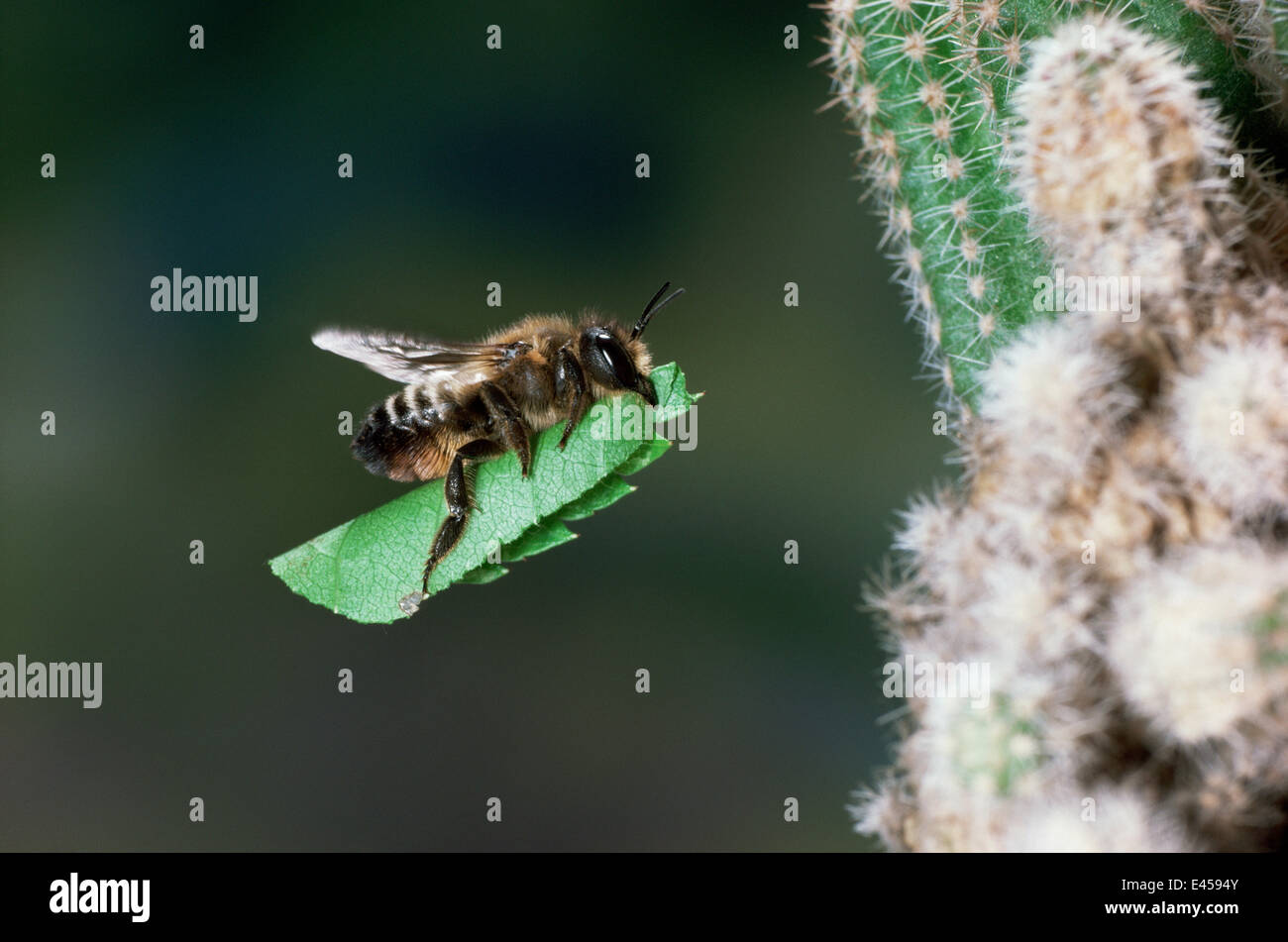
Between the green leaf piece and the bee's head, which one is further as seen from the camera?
the bee's head

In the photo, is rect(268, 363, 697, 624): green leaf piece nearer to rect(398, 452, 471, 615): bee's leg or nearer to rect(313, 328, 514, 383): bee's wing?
rect(398, 452, 471, 615): bee's leg

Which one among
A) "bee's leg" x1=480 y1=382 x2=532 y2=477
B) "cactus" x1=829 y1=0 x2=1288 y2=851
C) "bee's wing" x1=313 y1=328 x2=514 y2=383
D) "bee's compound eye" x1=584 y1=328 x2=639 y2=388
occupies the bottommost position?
"cactus" x1=829 y1=0 x2=1288 y2=851

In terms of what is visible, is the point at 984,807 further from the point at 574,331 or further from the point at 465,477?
the point at 574,331

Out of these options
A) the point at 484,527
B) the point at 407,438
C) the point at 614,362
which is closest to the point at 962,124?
the point at 614,362

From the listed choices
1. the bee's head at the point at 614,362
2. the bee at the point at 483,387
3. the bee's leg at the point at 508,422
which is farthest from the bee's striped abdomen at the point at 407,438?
the bee's head at the point at 614,362

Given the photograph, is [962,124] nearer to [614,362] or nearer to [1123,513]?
[614,362]

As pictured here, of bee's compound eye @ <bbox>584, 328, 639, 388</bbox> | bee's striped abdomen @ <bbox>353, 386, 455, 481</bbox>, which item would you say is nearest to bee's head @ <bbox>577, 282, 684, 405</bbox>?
bee's compound eye @ <bbox>584, 328, 639, 388</bbox>
